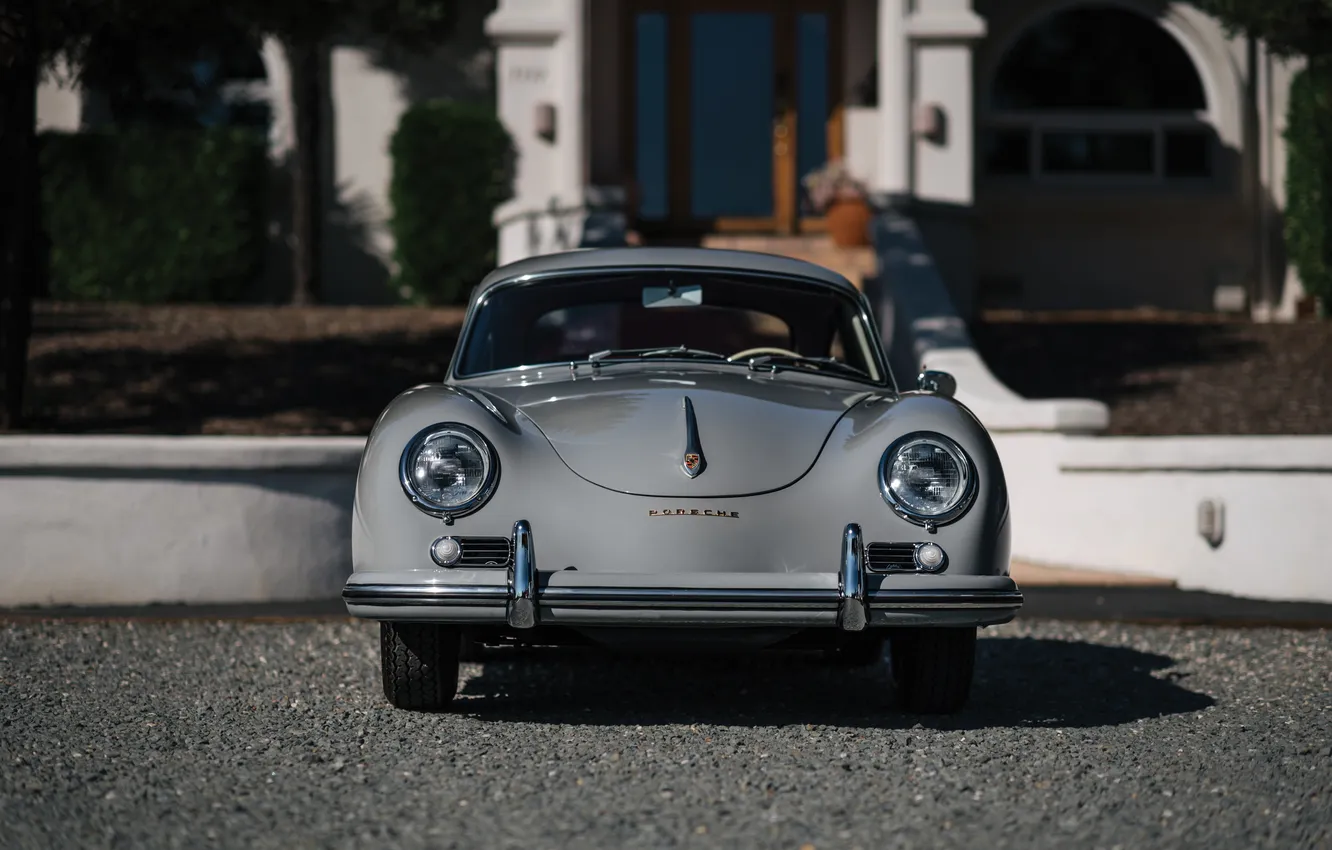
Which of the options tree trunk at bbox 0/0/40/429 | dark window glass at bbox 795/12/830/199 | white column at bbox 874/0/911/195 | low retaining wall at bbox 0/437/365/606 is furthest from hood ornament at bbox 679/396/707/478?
dark window glass at bbox 795/12/830/199

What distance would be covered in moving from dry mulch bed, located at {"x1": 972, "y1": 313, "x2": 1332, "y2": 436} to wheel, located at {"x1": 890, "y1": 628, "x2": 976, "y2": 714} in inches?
263

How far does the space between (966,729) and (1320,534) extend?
3879 millimetres

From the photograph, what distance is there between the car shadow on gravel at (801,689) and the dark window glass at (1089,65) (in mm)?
12571

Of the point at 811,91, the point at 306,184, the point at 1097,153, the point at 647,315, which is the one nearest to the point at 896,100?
the point at 811,91

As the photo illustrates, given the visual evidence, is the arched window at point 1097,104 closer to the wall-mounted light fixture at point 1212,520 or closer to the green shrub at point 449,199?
the green shrub at point 449,199

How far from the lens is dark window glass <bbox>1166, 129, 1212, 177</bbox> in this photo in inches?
728

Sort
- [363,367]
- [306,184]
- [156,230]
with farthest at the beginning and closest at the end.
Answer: [306,184] < [156,230] < [363,367]

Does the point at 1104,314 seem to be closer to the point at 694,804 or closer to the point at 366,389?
the point at 366,389

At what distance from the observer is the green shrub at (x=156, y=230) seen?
55.7 ft

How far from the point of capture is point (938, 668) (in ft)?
17.0

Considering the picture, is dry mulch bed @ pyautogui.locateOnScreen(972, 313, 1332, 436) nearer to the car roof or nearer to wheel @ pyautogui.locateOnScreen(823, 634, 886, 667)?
wheel @ pyautogui.locateOnScreen(823, 634, 886, 667)

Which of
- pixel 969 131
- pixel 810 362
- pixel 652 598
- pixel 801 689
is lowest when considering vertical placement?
pixel 801 689

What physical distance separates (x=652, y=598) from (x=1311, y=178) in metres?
13.6

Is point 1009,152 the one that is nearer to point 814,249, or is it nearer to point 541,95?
point 814,249
